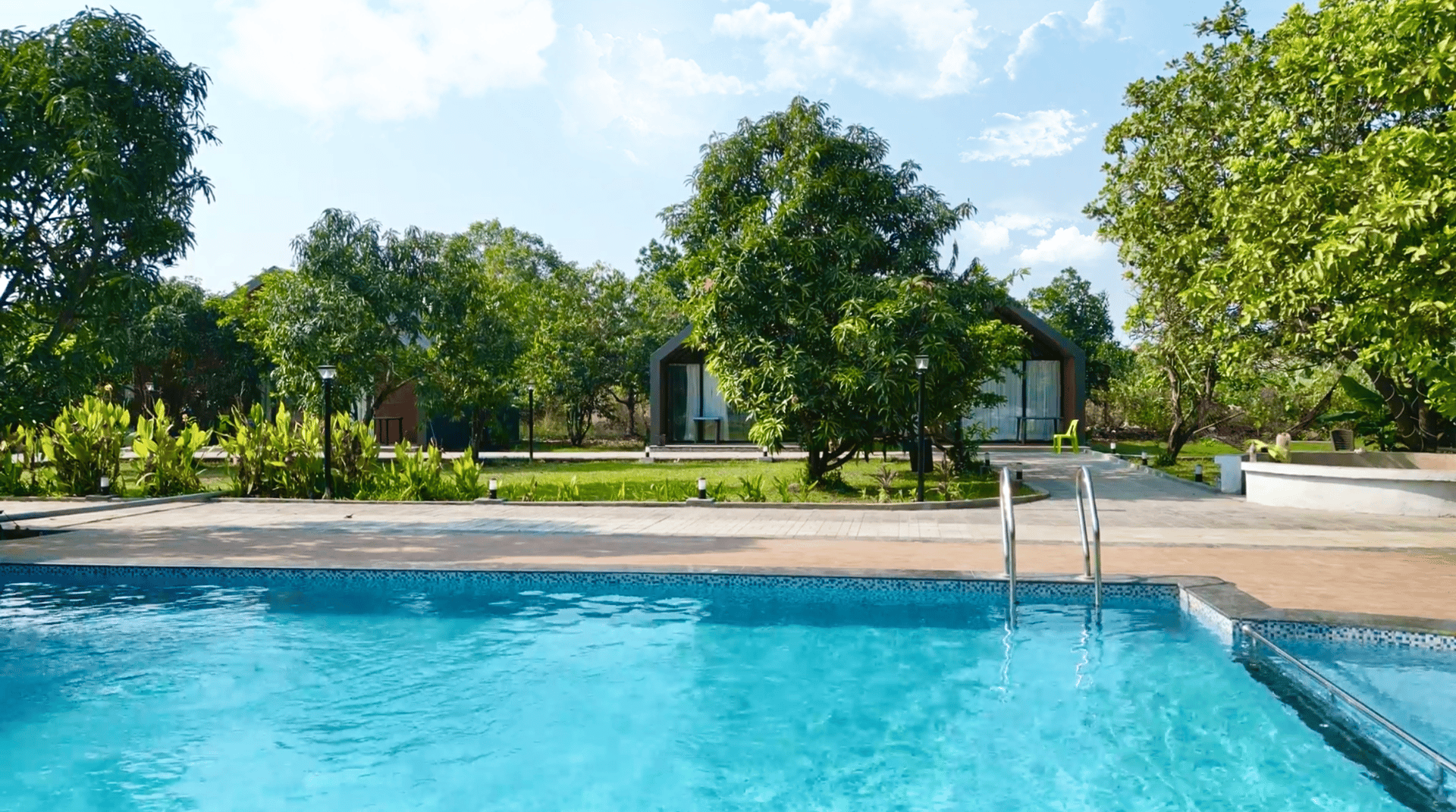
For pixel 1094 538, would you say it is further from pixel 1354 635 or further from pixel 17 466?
pixel 17 466

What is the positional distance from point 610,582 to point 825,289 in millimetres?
9070

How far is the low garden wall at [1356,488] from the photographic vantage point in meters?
14.5

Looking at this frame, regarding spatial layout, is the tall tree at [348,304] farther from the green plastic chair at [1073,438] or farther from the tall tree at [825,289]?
the green plastic chair at [1073,438]

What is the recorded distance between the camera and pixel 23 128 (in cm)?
1144

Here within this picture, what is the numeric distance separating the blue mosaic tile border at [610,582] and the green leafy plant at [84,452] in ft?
26.2

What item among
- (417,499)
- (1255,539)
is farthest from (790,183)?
(1255,539)

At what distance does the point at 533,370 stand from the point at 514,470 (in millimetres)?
10915

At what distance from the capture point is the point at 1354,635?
278 inches

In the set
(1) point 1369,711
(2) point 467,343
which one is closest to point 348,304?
(2) point 467,343

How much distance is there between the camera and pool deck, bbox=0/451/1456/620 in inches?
376

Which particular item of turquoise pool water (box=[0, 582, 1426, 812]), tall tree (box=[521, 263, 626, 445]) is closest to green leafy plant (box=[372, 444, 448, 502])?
turquoise pool water (box=[0, 582, 1426, 812])

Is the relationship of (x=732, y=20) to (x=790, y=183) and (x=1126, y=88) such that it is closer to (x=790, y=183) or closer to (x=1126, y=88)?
(x=790, y=183)

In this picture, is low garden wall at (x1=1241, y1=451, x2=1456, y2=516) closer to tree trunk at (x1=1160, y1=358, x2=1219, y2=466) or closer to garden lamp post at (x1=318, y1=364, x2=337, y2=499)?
tree trunk at (x1=1160, y1=358, x2=1219, y2=466)

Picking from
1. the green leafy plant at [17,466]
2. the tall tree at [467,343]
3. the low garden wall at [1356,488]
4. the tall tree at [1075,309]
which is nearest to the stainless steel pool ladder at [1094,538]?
the low garden wall at [1356,488]
